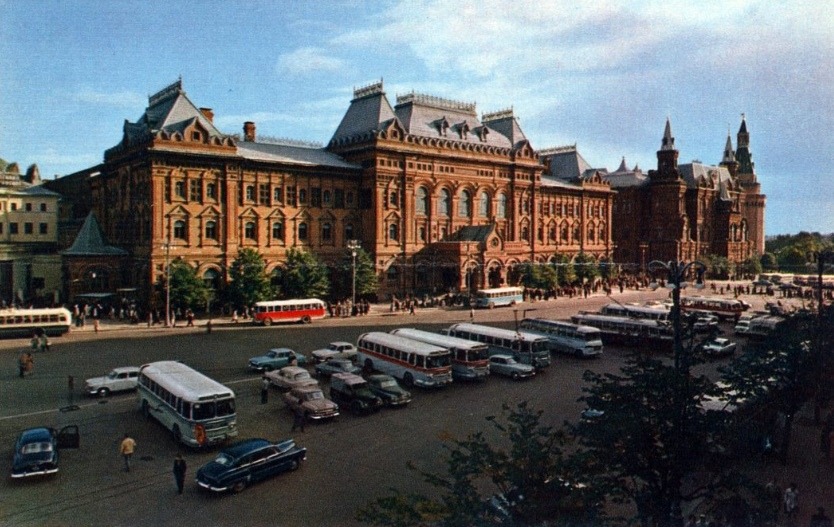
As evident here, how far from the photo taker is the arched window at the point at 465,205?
75.1 m

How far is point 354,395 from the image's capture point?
28.3 m

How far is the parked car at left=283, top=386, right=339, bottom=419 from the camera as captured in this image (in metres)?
26.5

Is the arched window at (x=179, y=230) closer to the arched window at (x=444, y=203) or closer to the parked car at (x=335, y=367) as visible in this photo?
the parked car at (x=335, y=367)

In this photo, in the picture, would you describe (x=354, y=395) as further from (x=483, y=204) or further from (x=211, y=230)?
(x=483, y=204)

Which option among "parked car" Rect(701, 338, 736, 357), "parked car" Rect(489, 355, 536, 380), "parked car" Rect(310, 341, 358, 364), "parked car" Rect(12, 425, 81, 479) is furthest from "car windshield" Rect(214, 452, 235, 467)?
"parked car" Rect(701, 338, 736, 357)

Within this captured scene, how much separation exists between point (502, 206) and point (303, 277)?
31967 millimetres

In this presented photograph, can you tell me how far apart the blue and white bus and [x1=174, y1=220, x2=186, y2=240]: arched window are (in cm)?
2917

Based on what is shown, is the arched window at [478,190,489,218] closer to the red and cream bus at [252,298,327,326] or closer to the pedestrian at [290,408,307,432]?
the red and cream bus at [252,298,327,326]

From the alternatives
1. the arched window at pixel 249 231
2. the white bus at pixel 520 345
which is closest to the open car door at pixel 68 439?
the white bus at pixel 520 345

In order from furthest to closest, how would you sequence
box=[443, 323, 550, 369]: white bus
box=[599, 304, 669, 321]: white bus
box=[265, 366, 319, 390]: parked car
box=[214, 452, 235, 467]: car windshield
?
1. box=[599, 304, 669, 321]: white bus
2. box=[443, 323, 550, 369]: white bus
3. box=[265, 366, 319, 390]: parked car
4. box=[214, 452, 235, 467]: car windshield

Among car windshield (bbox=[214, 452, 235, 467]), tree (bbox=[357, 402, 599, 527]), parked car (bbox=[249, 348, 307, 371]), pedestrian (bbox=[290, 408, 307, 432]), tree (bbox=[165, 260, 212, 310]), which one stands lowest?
pedestrian (bbox=[290, 408, 307, 432])

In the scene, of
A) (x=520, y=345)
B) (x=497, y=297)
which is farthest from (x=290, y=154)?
(x=520, y=345)

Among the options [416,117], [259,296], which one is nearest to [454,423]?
[259,296]

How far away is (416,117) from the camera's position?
71312 millimetres
